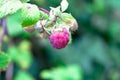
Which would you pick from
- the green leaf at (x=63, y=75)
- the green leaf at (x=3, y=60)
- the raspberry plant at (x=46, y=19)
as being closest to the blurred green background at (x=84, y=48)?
Result: the green leaf at (x=63, y=75)

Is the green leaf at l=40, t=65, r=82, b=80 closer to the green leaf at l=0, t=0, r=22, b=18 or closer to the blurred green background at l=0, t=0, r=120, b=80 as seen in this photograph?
the blurred green background at l=0, t=0, r=120, b=80

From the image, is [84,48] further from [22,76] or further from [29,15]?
[29,15]

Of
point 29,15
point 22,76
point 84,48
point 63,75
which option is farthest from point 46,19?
point 84,48

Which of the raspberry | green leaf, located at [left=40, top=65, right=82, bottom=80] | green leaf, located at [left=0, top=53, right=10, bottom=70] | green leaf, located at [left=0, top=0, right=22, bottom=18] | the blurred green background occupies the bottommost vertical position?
the blurred green background

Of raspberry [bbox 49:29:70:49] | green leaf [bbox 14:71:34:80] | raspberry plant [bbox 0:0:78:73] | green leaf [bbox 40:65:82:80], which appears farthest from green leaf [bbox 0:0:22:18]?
green leaf [bbox 14:71:34:80]

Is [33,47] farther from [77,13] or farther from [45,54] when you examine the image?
[77,13]

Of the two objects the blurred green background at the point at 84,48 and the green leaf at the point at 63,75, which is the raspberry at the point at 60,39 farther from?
the blurred green background at the point at 84,48

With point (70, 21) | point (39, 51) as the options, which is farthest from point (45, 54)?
point (70, 21)
